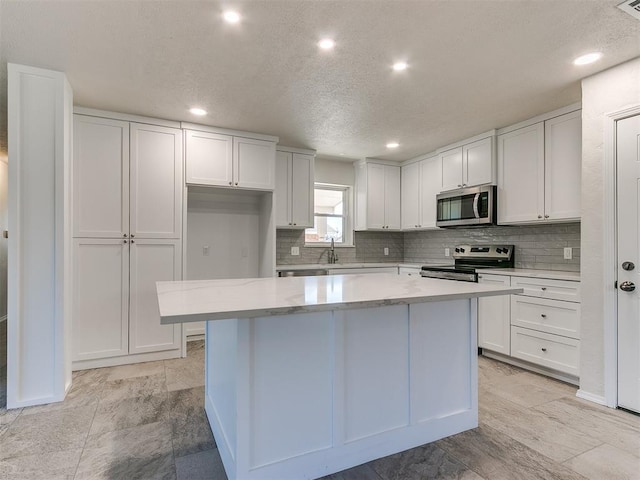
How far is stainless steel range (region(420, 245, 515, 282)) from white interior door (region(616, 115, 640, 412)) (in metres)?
1.35

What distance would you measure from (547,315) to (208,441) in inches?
111

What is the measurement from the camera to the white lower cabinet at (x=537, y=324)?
2.83m

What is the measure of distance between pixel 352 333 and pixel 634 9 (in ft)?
7.36

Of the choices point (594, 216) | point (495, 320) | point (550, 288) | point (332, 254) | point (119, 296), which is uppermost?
point (594, 216)

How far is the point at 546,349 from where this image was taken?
9.84 ft

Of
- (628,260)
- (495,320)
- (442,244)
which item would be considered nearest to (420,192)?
(442,244)

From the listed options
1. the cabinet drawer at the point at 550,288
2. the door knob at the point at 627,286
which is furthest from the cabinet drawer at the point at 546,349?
the door knob at the point at 627,286

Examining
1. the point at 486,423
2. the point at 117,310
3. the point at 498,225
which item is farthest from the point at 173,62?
the point at 498,225

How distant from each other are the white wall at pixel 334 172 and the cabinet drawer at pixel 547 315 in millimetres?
2753

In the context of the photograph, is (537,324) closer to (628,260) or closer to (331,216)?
(628,260)

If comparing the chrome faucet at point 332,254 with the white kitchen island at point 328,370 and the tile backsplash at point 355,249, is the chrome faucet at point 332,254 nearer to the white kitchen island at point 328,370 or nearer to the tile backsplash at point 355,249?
the tile backsplash at point 355,249

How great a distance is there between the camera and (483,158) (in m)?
3.84

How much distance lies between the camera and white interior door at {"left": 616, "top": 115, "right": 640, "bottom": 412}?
90.6 inches

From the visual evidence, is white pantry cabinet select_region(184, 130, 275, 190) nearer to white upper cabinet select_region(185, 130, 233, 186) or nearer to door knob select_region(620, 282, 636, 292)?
white upper cabinet select_region(185, 130, 233, 186)
